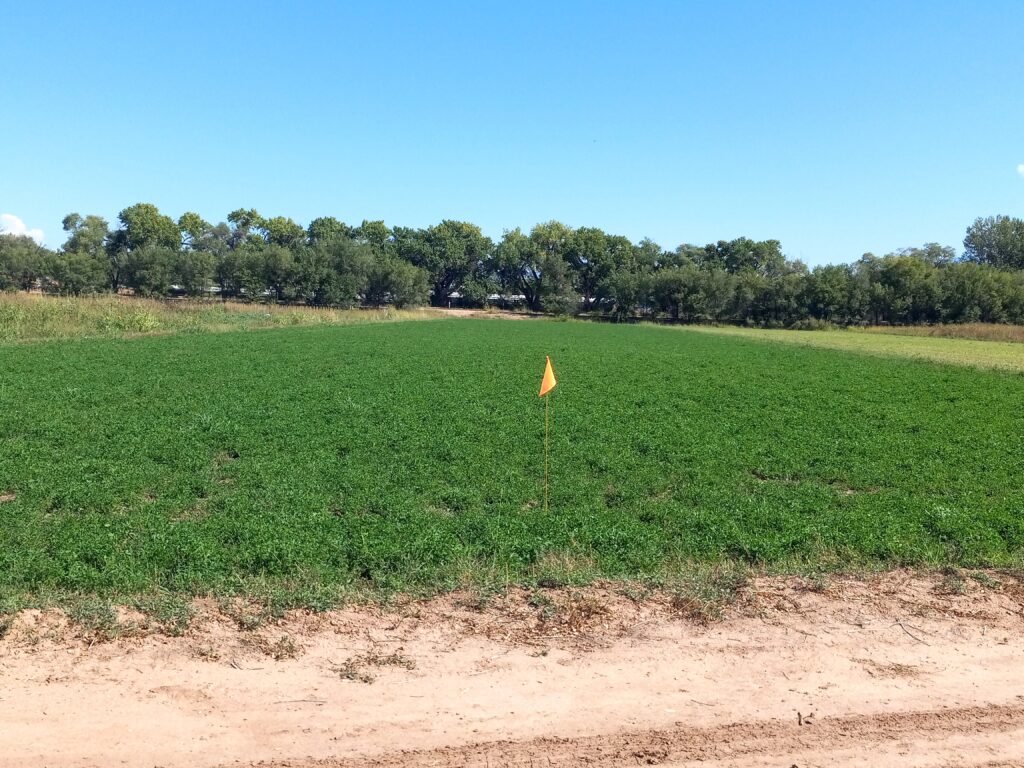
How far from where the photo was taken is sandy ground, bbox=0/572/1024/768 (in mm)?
4438

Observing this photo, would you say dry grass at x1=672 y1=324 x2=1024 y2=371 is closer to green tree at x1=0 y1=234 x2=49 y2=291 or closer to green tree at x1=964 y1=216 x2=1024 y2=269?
green tree at x1=964 y1=216 x2=1024 y2=269

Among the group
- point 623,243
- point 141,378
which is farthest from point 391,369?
point 623,243

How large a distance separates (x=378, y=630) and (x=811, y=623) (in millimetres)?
4313

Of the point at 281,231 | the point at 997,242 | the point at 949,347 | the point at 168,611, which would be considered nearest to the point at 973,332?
the point at 949,347

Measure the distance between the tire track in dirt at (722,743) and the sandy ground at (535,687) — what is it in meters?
0.02

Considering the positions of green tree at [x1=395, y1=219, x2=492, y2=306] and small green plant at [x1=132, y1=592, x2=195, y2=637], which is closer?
small green plant at [x1=132, y1=592, x2=195, y2=637]

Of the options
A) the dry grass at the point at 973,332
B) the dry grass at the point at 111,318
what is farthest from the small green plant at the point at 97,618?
the dry grass at the point at 973,332

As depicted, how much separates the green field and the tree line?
2805 inches

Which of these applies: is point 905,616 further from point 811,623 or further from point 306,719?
point 306,719

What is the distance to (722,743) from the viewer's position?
4.57 meters

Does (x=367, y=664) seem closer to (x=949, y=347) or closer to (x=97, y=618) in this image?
(x=97, y=618)

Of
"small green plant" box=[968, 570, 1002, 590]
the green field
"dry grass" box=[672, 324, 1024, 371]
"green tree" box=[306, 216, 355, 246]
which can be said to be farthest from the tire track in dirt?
"green tree" box=[306, 216, 355, 246]

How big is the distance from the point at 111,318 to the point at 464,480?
131ft

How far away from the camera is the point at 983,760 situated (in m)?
4.43
